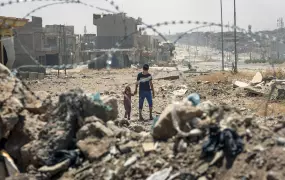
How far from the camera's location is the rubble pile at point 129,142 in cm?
439

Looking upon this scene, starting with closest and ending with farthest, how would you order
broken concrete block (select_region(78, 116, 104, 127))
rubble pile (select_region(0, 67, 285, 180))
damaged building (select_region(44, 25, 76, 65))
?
rubble pile (select_region(0, 67, 285, 180)) < broken concrete block (select_region(78, 116, 104, 127)) < damaged building (select_region(44, 25, 76, 65))

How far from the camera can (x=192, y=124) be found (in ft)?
16.6

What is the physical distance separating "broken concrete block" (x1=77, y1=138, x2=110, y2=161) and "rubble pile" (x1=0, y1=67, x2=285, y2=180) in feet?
0.04

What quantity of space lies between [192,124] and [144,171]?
811 mm

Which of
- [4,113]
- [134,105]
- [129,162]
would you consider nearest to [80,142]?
[129,162]

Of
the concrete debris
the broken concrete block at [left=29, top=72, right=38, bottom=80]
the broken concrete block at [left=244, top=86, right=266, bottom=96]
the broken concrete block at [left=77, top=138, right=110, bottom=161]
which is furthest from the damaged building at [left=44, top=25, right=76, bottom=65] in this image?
the concrete debris

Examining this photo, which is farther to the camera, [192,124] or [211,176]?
[192,124]

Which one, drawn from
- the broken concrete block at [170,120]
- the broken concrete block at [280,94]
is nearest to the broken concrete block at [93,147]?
the broken concrete block at [170,120]

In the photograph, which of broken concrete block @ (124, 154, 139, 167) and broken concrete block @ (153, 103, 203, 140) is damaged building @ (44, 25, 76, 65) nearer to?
broken concrete block @ (153, 103, 203, 140)

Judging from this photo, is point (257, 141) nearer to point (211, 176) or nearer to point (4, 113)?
point (211, 176)

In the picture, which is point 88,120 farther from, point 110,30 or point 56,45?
point 110,30

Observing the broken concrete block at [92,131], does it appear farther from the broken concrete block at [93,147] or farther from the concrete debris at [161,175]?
the concrete debris at [161,175]

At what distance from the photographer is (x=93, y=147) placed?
17.1ft

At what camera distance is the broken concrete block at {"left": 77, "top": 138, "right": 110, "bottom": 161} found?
5133mm
